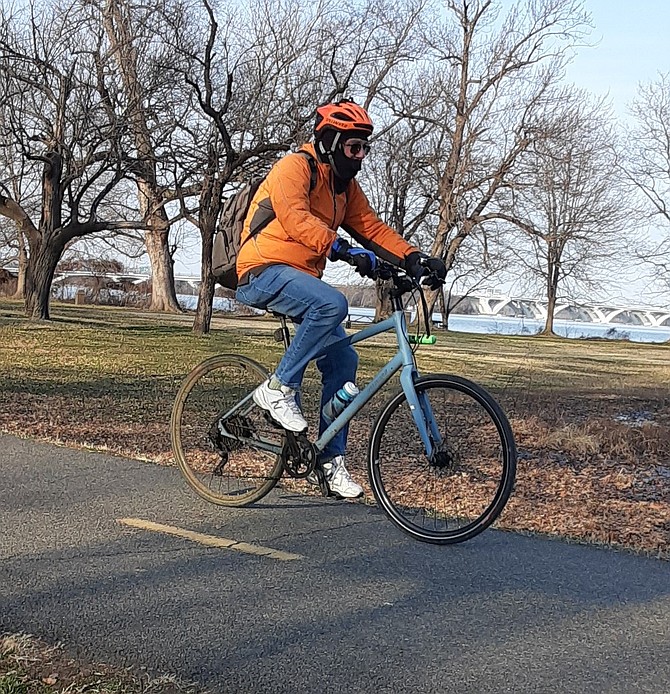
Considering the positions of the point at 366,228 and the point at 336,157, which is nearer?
the point at 336,157

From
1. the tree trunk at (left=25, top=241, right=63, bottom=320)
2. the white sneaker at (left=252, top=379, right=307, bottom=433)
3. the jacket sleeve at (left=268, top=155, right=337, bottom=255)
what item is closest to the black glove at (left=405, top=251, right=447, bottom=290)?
the jacket sleeve at (left=268, top=155, right=337, bottom=255)

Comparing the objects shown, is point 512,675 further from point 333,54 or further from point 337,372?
point 333,54

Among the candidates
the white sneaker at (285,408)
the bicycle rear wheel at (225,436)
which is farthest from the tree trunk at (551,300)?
the white sneaker at (285,408)

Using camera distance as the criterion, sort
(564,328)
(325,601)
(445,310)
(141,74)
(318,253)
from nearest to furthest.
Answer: (325,601), (318,253), (141,74), (445,310), (564,328)

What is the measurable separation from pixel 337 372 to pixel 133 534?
1.27m

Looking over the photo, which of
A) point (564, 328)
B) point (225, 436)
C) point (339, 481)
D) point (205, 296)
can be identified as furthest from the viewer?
point (564, 328)

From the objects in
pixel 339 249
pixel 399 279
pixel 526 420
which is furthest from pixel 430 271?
pixel 526 420

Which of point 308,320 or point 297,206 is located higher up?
point 297,206

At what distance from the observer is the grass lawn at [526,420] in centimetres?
580

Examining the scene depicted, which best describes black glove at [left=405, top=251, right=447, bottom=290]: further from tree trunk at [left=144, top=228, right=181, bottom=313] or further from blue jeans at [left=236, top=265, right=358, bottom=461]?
tree trunk at [left=144, top=228, right=181, bottom=313]

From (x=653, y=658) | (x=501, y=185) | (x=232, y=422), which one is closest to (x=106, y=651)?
(x=653, y=658)

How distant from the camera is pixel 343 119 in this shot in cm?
455

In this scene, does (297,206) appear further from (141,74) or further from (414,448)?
(141,74)

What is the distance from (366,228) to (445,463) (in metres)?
1.28
